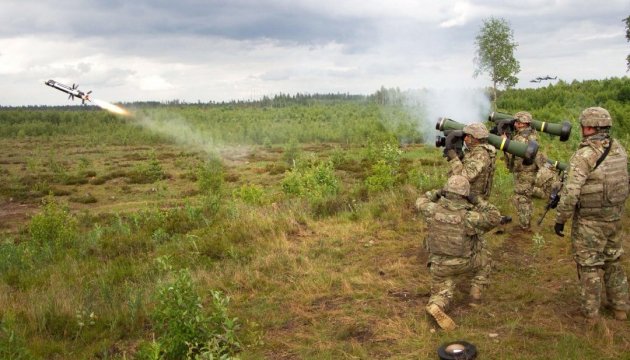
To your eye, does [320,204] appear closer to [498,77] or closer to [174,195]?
[174,195]

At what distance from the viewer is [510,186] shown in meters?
11.4

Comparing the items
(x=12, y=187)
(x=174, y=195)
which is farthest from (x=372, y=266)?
(x=12, y=187)

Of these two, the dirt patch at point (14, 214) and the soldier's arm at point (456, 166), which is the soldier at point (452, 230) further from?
the dirt patch at point (14, 214)

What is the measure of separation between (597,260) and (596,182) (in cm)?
83

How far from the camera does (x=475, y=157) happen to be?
6488 mm

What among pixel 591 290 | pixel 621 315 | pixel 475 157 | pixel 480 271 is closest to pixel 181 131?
pixel 475 157

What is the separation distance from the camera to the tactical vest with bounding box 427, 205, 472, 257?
18.3ft

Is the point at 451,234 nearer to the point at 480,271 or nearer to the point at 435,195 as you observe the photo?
the point at 435,195

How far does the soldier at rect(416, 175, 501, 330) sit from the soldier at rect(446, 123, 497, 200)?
2.73 feet

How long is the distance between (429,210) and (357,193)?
670cm

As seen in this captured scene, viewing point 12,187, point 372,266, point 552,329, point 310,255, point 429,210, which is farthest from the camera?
Answer: point 12,187

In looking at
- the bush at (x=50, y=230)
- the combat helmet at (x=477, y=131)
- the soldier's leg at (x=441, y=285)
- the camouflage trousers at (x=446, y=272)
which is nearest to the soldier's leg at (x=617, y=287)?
the camouflage trousers at (x=446, y=272)

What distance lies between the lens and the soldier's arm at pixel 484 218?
5.55 m

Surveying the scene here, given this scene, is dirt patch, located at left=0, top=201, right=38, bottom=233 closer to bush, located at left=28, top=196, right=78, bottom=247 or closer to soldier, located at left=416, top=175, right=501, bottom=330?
bush, located at left=28, top=196, right=78, bottom=247
